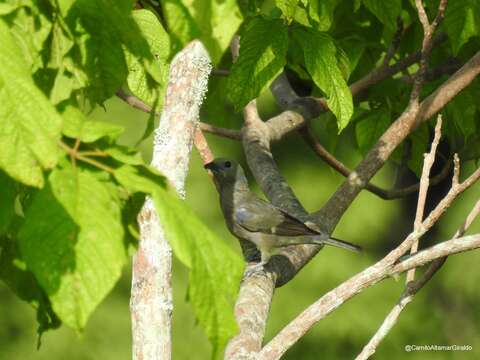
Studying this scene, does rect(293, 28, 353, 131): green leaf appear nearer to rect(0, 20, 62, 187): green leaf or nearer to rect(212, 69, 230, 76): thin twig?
rect(212, 69, 230, 76): thin twig

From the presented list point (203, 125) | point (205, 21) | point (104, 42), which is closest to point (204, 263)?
point (205, 21)

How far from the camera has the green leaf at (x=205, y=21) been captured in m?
1.62

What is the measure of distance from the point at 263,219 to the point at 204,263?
4.08m

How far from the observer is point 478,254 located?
6371 millimetres

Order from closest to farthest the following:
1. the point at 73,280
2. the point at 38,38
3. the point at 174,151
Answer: the point at 73,280 < the point at 38,38 < the point at 174,151

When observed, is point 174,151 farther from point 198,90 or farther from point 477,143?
point 477,143

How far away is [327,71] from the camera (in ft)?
10.1

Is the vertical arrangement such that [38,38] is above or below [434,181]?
below

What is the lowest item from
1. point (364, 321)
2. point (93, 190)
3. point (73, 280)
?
point (73, 280)

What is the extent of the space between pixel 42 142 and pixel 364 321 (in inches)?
199

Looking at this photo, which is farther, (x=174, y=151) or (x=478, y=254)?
(x=478, y=254)

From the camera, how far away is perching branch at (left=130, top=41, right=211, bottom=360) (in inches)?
97.0

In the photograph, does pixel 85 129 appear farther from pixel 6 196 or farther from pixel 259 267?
pixel 259 267

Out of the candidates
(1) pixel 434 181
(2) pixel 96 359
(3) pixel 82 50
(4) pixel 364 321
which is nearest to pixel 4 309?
(2) pixel 96 359
